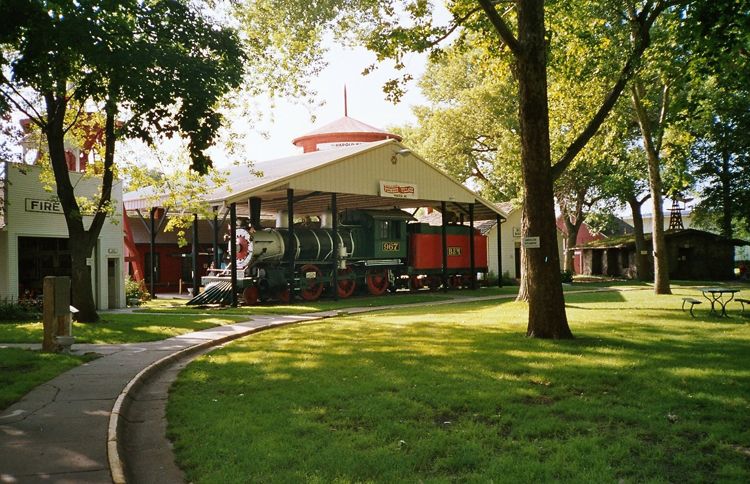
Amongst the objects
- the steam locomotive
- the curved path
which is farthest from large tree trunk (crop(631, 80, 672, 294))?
the curved path

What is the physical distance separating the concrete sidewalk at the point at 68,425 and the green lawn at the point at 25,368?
0.53 feet

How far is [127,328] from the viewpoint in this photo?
587 inches

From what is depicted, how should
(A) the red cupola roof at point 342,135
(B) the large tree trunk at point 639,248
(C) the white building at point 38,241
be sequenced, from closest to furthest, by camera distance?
(C) the white building at point 38,241, (B) the large tree trunk at point 639,248, (A) the red cupola roof at point 342,135

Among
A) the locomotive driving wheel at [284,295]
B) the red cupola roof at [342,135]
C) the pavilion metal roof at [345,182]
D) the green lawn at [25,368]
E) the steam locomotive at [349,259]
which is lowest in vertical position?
the green lawn at [25,368]

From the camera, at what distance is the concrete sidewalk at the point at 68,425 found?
5047 mm

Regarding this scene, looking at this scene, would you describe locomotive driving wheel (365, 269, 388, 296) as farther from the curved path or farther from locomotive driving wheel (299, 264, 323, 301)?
the curved path

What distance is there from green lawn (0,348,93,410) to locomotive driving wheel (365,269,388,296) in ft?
59.4

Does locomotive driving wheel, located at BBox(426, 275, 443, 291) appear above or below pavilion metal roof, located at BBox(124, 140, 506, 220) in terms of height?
below

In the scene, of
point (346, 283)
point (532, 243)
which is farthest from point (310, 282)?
point (532, 243)

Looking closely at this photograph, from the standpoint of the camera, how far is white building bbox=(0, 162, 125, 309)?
63.6 ft

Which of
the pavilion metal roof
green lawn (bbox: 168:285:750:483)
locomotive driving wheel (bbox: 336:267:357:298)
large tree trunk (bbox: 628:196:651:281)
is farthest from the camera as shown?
large tree trunk (bbox: 628:196:651:281)

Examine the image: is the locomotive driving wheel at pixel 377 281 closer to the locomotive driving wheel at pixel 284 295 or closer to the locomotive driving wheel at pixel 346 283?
the locomotive driving wheel at pixel 346 283

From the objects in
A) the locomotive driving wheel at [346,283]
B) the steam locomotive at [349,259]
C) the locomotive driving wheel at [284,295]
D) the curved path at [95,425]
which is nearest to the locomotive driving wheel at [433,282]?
the steam locomotive at [349,259]

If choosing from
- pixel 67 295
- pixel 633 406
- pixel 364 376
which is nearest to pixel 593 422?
pixel 633 406
